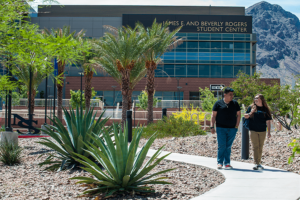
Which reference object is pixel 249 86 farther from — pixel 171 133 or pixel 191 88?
pixel 191 88

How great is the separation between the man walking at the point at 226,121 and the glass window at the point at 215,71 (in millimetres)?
51246

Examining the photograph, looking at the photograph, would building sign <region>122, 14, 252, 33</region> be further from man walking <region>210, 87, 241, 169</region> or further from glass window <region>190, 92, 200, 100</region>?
man walking <region>210, 87, 241, 169</region>

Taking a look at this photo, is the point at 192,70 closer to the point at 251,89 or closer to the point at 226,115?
the point at 251,89

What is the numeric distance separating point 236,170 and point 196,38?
52.0 m

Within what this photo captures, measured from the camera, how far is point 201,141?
11211 millimetres

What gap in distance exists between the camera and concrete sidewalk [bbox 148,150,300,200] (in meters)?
4.65

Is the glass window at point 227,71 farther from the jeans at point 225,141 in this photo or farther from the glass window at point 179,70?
the jeans at point 225,141

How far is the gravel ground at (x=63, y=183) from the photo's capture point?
4.73 metres

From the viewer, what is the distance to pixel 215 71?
56688 mm

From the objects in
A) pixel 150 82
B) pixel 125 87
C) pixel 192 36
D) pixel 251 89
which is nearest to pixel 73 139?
pixel 125 87

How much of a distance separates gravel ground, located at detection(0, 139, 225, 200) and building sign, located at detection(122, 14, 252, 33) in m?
52.6

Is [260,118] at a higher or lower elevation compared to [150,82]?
lower

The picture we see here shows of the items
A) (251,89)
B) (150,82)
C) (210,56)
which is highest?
(210,56)

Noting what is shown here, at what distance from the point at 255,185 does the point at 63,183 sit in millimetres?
3432
